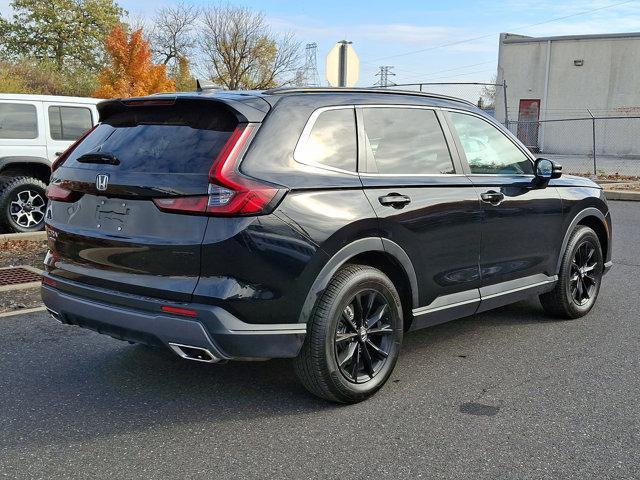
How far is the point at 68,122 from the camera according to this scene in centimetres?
936

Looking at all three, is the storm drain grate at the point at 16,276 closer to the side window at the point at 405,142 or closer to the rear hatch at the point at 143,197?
the rear hatch at the point at 143,197

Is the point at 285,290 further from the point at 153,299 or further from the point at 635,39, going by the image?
the point at 635,39

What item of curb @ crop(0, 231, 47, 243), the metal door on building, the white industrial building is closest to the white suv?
curb @ crop(0, 231, 47, 243)

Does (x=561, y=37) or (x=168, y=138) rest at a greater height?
(x=561, y=37)

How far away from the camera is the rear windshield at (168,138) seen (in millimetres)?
3381

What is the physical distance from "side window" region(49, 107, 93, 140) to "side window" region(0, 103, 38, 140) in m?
0.25

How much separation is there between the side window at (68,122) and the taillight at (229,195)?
6686mm

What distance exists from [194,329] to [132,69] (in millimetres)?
30476

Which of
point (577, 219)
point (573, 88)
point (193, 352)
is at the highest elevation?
point (573, 88)

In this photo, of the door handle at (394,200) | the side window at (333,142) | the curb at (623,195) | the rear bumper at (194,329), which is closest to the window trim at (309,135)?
the side window at (333,142)

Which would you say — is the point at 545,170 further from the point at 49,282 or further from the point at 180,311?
the point at 49,282

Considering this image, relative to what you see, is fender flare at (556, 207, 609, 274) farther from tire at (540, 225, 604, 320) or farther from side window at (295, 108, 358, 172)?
side window at (295, 108, 358, 172)

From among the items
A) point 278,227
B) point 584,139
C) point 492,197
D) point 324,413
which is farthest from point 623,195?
point 584,139

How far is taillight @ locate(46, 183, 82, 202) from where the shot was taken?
12.3ft
